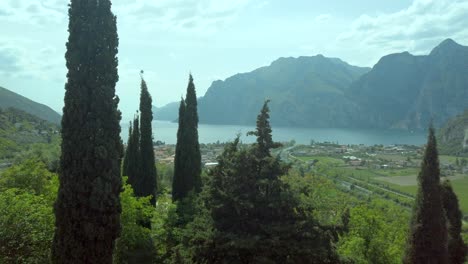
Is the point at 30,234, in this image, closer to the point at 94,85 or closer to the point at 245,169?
the point at 94,85

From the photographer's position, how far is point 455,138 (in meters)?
163

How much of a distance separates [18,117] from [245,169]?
12632 cm

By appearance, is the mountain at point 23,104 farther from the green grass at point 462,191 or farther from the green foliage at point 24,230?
the green foliage at point 24,230

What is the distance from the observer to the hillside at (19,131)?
85838 millimetres

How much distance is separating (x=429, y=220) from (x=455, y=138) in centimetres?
16450

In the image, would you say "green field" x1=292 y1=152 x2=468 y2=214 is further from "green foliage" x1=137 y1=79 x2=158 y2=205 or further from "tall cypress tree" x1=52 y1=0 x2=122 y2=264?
"tall cypress tree" x1=52 y1=0 x2=122 y2=264

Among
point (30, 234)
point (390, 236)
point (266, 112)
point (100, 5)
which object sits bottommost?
point (390, 236)

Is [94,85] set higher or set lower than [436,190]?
higher

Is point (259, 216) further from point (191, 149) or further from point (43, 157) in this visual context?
point (43, 157)

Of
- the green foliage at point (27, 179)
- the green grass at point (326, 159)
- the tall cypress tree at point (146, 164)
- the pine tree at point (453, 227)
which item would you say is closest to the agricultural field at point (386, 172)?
the green grass at point (326, 159)

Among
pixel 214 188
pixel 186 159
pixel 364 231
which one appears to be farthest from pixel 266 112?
pixel 364 231

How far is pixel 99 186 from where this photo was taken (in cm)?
1152

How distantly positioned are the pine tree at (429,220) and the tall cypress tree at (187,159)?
1267cm

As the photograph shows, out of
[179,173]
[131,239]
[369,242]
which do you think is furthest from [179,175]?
[369,242]
